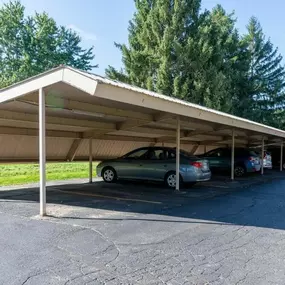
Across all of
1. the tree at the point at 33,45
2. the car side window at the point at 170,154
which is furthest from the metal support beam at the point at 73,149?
the tree at the point at 33,45

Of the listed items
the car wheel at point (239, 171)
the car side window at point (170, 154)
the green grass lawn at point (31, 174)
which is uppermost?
the car side window at point (170, 154)

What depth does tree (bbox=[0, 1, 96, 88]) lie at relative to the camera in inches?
1511

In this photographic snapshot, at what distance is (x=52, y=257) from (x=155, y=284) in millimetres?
1627

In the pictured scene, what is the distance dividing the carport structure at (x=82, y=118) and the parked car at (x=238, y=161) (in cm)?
186

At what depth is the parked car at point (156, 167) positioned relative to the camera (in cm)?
1207

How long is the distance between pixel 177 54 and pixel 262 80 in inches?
602

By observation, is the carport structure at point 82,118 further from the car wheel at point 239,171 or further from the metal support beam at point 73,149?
the car wheel at point 239,171

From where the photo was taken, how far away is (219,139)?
67.9 feet

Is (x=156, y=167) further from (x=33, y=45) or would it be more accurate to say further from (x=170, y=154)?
(x=33, y=45)

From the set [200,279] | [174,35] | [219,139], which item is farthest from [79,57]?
[200,279]

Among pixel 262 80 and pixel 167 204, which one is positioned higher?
pixel 262 80

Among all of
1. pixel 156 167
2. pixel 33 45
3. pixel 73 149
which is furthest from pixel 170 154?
pixel 33 45

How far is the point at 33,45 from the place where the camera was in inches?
1547

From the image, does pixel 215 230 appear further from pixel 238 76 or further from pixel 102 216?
pixel 238 76
